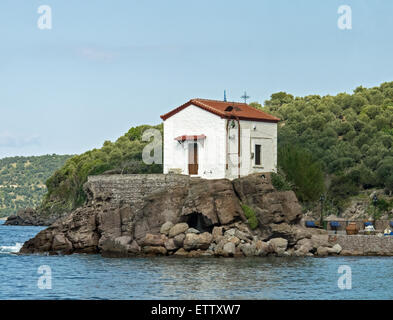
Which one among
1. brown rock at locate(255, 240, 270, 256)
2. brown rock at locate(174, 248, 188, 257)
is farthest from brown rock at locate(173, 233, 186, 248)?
brown rock at locate(255, 240, 270, 256)

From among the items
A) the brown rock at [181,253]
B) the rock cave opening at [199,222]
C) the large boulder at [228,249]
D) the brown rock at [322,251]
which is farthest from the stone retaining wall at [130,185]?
the brown rock at [322,251]

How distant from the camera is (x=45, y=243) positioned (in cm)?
4309

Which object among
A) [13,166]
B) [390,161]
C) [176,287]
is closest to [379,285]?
[176,287]

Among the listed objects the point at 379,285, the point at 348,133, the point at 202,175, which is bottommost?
the point at 379,285

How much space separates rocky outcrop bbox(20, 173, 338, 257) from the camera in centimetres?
3956

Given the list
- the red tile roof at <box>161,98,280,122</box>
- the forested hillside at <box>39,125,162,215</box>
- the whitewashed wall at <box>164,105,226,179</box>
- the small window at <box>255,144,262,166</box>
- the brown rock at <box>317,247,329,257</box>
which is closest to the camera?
the brown rock at <box>317,247,329,257</box>

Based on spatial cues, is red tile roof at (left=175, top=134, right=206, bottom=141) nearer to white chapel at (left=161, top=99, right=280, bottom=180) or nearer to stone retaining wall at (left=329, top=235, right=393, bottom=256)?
white chapel at (left=161, top=99, right=280, bottom=180)

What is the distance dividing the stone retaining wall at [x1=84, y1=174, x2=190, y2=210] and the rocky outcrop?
83 millimetres

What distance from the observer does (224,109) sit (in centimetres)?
4456

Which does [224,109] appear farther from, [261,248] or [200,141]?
[261,248]

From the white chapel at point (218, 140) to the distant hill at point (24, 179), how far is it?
117 metres

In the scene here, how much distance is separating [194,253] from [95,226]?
688 cm

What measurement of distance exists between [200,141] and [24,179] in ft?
449
